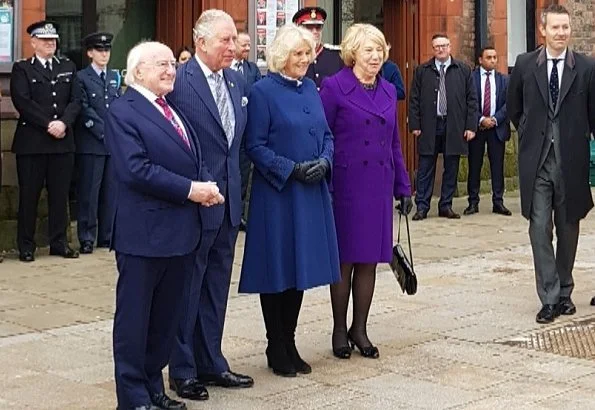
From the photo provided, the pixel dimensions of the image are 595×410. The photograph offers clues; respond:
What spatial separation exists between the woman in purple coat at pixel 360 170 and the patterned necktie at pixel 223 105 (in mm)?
1028

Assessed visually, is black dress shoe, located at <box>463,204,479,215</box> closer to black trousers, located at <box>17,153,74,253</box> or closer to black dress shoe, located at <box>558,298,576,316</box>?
black trousers, located at <box>17,153,74,253</box>

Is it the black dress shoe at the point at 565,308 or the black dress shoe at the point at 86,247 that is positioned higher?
the black dress shoe at the point at 86,247

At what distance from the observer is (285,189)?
23.0ft

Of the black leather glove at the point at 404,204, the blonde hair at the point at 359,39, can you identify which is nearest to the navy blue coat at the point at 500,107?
the black leather glove at the point at 404,204

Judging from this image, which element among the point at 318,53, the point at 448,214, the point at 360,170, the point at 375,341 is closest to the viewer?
the point at 360,170

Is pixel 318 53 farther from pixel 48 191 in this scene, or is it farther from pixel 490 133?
pixel 490 133

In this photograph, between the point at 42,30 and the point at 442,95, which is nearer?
the point at 42,30

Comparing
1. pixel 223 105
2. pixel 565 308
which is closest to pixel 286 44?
pixel 223 105

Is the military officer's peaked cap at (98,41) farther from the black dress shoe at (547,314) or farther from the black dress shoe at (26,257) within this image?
the black dress shoe at (547,314)

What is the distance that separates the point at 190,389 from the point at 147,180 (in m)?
1.30

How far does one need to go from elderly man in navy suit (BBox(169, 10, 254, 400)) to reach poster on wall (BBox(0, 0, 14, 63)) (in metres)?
5.51

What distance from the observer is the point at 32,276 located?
10484 millimetres

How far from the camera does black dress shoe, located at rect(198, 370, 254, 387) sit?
6793 millimetres

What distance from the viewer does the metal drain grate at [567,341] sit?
25.5ft
